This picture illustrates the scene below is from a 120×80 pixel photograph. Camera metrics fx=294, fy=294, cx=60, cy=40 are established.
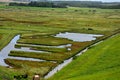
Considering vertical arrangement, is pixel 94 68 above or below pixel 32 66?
above

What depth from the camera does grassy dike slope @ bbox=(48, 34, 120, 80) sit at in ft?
121

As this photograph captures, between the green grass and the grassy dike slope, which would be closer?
→ the grassy dike slope

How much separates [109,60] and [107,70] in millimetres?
5685

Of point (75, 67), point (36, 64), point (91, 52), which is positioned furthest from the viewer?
point (91, 52)

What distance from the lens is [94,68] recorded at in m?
41.9

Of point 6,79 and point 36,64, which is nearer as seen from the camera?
point 6,79

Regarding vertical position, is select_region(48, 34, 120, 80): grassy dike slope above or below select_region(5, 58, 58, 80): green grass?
above

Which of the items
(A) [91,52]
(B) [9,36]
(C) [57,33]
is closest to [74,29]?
(C) [57,33]

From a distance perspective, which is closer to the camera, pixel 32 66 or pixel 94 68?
pixel 94 68

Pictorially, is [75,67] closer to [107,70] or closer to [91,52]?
[107,70]

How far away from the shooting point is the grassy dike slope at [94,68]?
121ft

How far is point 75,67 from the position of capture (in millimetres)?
44125

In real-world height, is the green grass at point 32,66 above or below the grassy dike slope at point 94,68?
below

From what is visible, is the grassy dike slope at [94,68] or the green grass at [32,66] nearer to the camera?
the grassy dike slope at [94,68]
